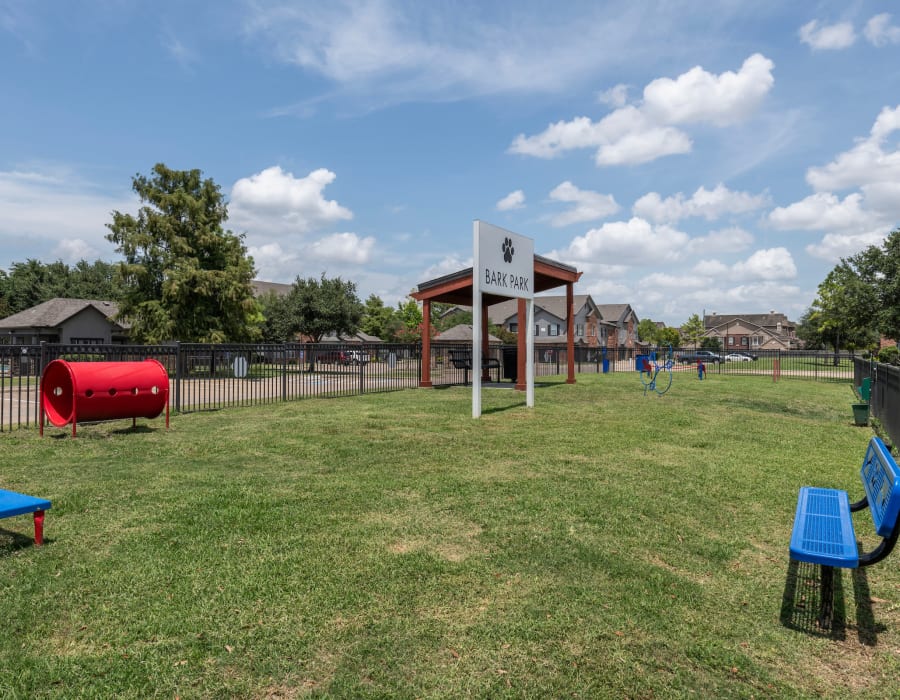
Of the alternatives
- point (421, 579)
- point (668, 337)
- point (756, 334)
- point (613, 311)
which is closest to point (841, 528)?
point (421, 579)

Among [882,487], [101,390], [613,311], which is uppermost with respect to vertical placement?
[613,311]

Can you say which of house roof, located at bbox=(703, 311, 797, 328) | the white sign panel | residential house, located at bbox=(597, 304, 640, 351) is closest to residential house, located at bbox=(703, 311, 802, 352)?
house roof, located at bbox=(703, 311, 797, 328)

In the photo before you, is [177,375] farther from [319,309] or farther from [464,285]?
[319,309]

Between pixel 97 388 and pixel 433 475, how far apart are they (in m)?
6.21

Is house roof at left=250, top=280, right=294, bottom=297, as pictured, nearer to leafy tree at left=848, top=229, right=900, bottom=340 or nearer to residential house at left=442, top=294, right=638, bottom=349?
residential house at left=442, top=294, right=638, bottom=349

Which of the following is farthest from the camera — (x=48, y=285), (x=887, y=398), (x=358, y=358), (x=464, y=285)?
(x=48, y=285)

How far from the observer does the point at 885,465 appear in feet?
11.8

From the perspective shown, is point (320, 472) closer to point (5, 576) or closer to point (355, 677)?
point (5, 576)

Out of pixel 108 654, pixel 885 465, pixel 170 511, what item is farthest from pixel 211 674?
pixel 885 465

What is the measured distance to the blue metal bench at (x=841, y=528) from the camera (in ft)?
10.4

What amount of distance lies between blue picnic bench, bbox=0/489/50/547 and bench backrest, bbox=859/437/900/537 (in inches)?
218

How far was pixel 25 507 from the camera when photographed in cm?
427

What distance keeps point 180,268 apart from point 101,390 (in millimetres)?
30637

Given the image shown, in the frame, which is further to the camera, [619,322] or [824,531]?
[619,322]
